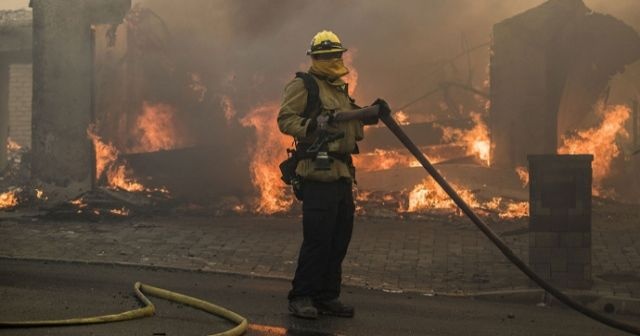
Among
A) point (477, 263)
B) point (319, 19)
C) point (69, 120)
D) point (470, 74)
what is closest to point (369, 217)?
point (477, 263)

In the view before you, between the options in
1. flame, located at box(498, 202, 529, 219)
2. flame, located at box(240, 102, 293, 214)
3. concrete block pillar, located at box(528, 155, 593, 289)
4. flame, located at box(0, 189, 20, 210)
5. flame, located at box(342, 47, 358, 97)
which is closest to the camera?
concrete block pillar, located at box(528, 155, 593, 289)

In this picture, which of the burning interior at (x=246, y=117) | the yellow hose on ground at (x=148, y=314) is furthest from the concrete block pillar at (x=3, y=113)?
the yellow hose on ground at (x=148, y=314)

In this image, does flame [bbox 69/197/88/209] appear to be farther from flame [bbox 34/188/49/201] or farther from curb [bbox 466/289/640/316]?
curb [bbox 466/289/640/316]

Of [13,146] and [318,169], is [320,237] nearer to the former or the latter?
[318,169]

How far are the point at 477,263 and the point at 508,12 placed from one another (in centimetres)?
1209

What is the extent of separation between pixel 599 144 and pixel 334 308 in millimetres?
10919

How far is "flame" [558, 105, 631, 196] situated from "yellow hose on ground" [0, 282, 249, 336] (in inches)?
424

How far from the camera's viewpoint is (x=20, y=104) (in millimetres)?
25500

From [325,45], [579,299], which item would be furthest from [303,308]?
[579,299]

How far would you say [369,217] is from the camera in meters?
12.3

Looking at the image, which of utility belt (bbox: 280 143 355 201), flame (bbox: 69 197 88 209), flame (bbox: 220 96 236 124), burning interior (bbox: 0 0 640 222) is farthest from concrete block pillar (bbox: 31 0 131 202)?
utility belt (bbox: 280 143 355 201)

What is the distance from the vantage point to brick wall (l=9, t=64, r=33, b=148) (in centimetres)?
2545

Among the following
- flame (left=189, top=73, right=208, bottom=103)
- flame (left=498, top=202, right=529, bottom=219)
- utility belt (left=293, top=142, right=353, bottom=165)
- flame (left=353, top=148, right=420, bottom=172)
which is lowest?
flame (left=498, top=202, right=529, bottom=219)

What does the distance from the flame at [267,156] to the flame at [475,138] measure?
376cm
